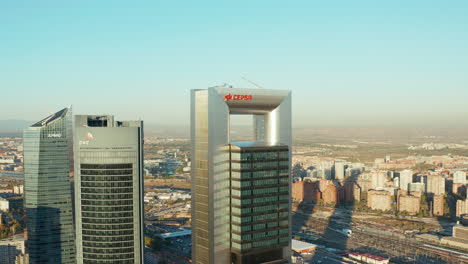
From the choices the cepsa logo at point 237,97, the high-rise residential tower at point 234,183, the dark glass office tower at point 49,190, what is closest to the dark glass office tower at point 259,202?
the high-rise residential tower at point 234,183

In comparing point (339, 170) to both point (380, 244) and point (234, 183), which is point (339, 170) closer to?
point (380, 244)

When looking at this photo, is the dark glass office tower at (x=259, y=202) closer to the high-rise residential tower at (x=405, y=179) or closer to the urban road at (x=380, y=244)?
the urban road at (x=380, y=244)

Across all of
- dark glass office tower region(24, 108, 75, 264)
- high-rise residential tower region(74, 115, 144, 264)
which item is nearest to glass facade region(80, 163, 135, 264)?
high-rise residential tower region(74, 115, 144, 264)

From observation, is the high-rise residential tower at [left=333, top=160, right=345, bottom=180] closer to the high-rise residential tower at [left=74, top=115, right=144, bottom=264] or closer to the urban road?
the urban road

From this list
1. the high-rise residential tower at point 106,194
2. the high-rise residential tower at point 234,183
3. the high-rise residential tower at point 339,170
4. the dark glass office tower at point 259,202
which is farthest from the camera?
the high-rise residential tower at point 339,170

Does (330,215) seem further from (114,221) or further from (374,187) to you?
(114,221)

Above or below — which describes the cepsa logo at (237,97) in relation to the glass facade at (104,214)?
above
